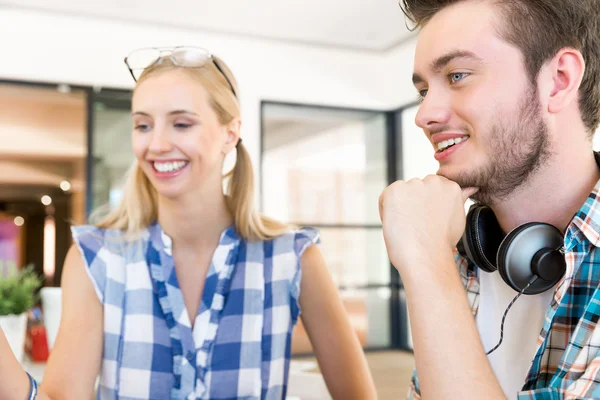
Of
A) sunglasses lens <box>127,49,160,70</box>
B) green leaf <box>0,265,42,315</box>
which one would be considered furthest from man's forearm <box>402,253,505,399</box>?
green leaf <box>0,265,42,315</box>

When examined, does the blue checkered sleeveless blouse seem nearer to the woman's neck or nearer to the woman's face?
the woman's neck

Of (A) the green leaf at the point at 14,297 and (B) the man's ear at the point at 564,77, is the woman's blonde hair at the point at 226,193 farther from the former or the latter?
(B) the man's ear at the point at 564,77

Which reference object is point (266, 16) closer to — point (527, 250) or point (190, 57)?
point (190, 57)

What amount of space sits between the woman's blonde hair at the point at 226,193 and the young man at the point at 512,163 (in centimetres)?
65

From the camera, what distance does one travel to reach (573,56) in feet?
3.32

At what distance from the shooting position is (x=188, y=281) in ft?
4.99

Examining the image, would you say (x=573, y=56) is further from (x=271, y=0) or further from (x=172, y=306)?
(x=271, y=0)

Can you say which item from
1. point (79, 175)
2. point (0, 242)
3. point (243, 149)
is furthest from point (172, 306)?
point (0, 242)

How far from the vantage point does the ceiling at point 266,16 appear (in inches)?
195

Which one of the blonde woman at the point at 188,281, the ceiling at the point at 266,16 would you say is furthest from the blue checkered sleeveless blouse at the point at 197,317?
the ceiling at the point at 266,16

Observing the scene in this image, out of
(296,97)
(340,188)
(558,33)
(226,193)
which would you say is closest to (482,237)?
(558,33)

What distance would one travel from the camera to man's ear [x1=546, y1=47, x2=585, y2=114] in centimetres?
100

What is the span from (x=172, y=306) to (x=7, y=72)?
4.32 m

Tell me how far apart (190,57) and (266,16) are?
3884mm
